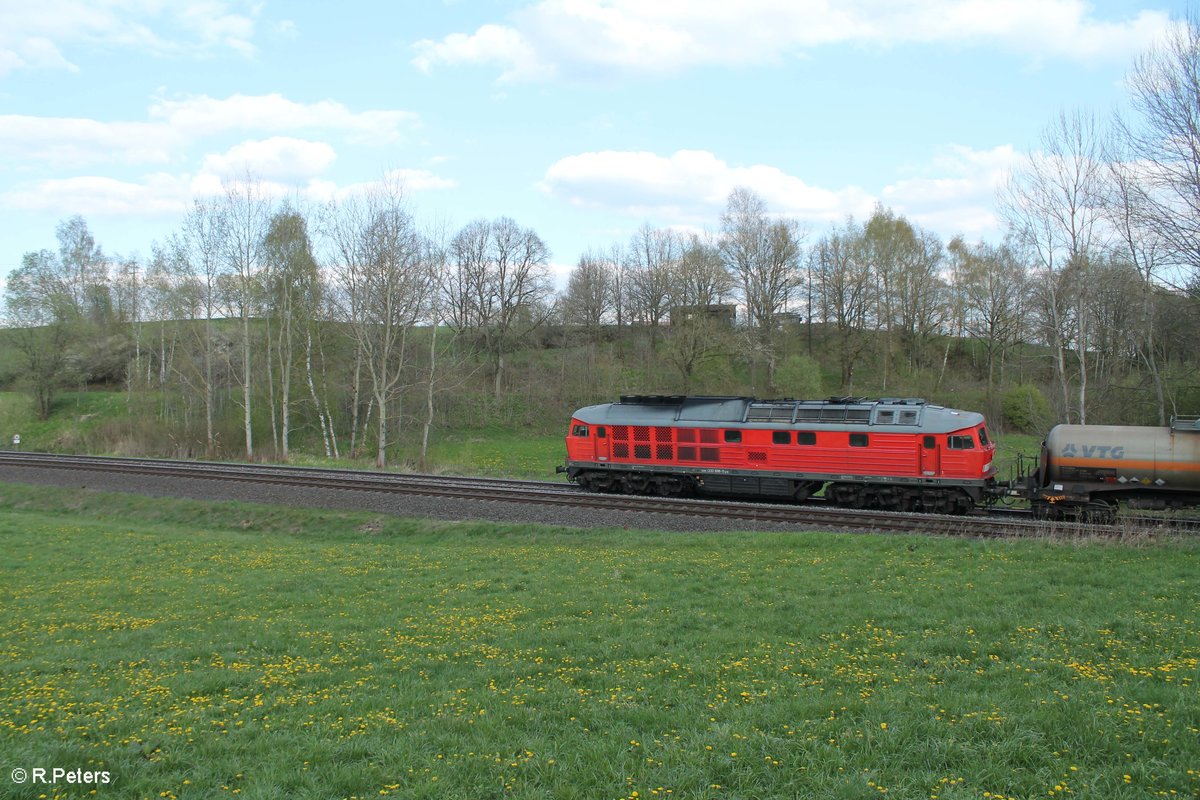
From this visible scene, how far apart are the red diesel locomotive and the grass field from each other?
18.8ft

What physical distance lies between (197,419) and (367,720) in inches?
1782

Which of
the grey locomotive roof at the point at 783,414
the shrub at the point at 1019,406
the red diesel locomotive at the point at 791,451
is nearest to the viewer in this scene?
the red diesel locomotive at the point at 791,451

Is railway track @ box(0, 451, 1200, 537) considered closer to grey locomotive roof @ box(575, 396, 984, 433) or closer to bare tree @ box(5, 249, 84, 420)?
grey locomotive roof @ box(575, 396, 984, 433)

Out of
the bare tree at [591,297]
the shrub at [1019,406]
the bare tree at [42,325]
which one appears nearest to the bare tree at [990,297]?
the shrub at [1019,406]

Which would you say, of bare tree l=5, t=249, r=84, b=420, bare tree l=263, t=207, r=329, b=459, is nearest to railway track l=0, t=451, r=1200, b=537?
bare tree l=263, t=207, r=329, b=459

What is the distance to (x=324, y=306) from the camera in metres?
43.0

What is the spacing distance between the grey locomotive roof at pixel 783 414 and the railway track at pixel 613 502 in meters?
2.57

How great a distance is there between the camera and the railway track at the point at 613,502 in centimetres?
1716

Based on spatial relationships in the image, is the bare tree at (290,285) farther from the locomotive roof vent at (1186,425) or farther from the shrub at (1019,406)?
the shrub at (1019,406)

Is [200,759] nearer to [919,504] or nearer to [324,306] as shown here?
[919,504]

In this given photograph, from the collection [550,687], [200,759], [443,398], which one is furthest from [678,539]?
[443,398]

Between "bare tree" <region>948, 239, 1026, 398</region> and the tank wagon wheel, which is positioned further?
"bare tree" <region>948, 239, 1026, 398</region>

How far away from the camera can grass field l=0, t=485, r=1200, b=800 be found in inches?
204

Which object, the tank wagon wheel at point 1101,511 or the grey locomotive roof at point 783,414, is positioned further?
the grey locomotive roof at point 783,414
